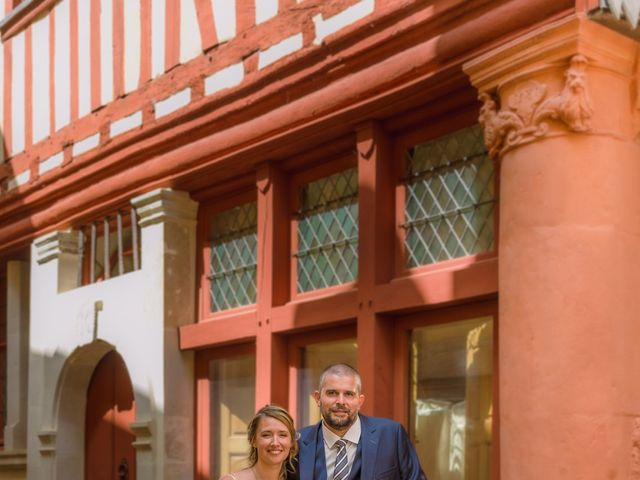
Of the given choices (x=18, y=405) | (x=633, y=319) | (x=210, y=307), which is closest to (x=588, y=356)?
(x=633, y=319)

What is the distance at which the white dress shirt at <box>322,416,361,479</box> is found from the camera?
4.55 metres

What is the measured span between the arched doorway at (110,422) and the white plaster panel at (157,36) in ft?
7.19

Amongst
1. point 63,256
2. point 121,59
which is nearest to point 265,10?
point 121,59

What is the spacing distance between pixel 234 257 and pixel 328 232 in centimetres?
108

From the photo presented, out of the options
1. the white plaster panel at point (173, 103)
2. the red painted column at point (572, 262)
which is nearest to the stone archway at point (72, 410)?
the white plaster panel at point (173, 103)

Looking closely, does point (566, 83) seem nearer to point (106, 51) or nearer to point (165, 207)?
point (165, 207)

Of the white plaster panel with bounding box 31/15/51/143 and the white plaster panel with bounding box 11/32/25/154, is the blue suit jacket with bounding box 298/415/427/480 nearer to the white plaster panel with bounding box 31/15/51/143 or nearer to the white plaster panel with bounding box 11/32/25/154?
the white plaster panel with bounding box 31/15/51/143

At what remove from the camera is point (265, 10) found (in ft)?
24.2

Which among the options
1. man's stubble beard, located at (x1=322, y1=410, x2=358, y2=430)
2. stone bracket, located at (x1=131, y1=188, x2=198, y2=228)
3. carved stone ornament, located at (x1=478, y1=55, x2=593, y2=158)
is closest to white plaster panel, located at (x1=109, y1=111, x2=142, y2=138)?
stone bracket, located at (x1=131, y1=188, x2=198, y2=228)

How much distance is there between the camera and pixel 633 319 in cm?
509

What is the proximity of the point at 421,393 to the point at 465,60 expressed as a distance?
5.74ft

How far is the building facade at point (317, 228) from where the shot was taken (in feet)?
16.6

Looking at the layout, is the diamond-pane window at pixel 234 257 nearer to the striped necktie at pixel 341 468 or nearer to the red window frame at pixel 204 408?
the red window frame at pixel 204 408

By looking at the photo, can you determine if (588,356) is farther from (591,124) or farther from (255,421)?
(255,421)
